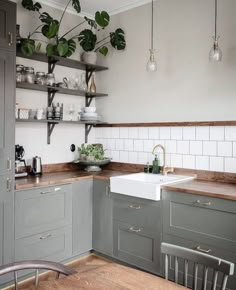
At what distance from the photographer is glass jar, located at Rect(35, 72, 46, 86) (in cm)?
319

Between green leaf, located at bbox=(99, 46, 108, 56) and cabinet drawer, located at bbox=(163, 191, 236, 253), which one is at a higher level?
green leaf, located at bbox=(99, 46, 108, 56)

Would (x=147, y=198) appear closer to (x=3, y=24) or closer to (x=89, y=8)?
(x=3, y=24)

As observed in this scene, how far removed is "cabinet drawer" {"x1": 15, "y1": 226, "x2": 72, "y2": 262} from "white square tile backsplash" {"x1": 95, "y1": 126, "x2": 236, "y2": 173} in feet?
3.70

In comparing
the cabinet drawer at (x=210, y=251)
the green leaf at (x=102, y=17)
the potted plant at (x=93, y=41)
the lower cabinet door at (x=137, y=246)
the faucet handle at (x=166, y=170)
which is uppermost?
the green leaf at (x=102, y=17)

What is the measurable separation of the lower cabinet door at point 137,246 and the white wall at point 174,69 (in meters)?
1.18

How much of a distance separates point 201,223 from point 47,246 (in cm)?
139

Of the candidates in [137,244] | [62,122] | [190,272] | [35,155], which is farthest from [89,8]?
[190,272]

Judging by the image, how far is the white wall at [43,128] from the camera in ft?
10.5

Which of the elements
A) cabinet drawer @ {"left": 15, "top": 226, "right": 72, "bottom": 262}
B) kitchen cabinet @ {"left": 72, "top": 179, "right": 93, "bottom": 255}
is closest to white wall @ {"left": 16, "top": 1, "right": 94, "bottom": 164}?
kitchen cabinet @ {"left": 72, "top": 179, "right": 93, "bottom": 255}

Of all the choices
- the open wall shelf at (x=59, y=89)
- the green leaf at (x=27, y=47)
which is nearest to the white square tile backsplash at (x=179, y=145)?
the open wall shelf at (x=59, y=89)

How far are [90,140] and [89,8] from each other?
1565 millimetres

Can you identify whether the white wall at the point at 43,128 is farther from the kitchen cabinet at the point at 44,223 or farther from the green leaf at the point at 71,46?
the kitchen cabinet at the point at 44,223

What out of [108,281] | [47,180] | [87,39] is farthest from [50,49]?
[108,281]

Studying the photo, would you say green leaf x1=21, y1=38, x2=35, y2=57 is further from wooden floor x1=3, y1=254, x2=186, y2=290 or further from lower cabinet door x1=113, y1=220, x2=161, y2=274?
wooden floor x1=3, y1=254, x2=186, y2=290
